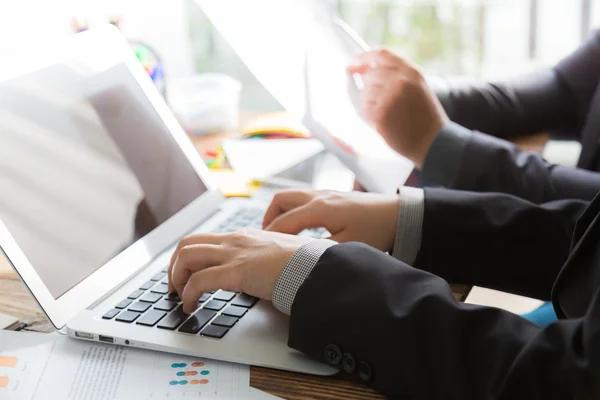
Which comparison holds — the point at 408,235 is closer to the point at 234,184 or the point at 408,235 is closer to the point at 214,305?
the point at 214,305

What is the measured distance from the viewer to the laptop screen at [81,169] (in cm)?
75

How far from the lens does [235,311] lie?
72 cm

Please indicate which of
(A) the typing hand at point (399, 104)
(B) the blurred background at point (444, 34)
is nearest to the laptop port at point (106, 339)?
(A) the typing hand at point (399, 104)

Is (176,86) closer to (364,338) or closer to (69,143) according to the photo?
(69,143)

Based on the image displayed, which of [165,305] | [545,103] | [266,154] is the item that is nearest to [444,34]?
[545,103]

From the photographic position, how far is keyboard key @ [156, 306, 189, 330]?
689 mm

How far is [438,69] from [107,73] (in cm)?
160

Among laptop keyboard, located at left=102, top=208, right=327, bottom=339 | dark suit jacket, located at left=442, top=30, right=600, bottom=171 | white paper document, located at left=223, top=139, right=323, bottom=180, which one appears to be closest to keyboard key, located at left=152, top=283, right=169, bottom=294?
laptop keyboard, located at left=102, top=208, right=327, bottom=339

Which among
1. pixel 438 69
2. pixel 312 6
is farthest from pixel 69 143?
pixel 438 69

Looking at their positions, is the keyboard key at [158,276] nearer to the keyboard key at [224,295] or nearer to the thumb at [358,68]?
the keyboard key at [224,295]

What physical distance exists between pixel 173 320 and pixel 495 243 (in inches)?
15.9

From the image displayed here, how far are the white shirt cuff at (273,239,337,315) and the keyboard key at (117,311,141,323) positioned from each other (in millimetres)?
149

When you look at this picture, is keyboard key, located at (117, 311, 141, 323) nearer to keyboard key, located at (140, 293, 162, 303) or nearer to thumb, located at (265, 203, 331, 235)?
keyboard key, located at (140, 293, 162, 303)

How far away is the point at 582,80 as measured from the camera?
1.45m
